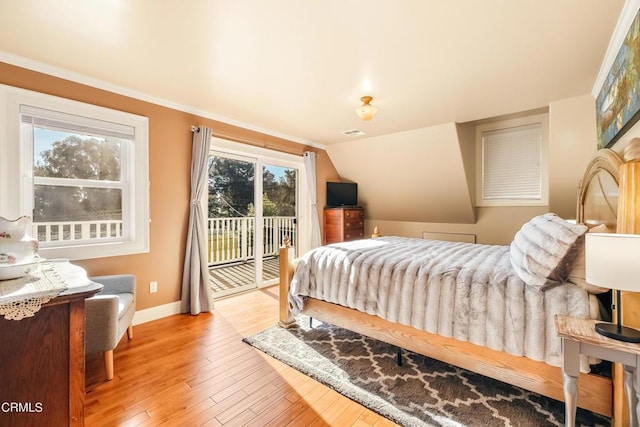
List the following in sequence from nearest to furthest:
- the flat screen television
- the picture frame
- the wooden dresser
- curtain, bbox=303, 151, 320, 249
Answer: the picture frame, curtain, bbox=303, 151, 320, 249, the wooden dresser, the flat screen television

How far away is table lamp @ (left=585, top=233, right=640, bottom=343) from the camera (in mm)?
1024

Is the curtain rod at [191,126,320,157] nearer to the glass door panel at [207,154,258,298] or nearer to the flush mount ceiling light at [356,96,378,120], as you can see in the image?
the glass door panel at [207,154,258,298]

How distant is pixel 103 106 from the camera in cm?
271

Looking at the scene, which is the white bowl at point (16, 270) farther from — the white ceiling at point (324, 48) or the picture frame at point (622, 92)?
the picture frame at point (622, 92)

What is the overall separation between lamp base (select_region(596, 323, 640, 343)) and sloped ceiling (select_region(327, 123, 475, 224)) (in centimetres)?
310

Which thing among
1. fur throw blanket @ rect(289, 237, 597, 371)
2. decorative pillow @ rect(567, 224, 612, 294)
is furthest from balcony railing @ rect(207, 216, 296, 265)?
decorative pillow @ rect(567, 224, 612, 294)

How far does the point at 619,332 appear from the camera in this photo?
3.84ft

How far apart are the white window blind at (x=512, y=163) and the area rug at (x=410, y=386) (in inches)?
119

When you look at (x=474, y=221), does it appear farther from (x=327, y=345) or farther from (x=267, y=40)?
(x=267, y=40)

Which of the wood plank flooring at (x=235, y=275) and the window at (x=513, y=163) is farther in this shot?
the wood plank flooring at (x=235, y=275)

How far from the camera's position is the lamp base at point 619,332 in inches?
44.5

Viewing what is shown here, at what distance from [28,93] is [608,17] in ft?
13.9

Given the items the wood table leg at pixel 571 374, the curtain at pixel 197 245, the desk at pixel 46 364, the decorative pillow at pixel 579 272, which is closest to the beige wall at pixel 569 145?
the decorative pillow at pixel 579 272

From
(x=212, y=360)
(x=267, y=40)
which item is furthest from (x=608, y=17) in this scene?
(x=212, y=360)
